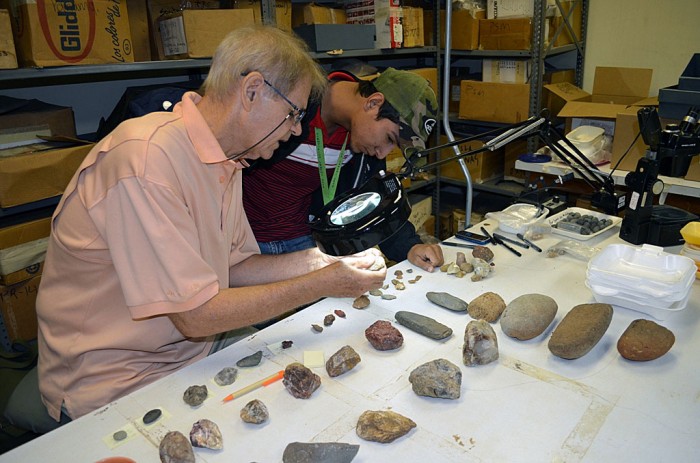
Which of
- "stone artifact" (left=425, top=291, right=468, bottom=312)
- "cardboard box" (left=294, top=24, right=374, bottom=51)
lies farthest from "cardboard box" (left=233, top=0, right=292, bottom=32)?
"stone artifact" (left=425, top=291, right=468, bottom=312)

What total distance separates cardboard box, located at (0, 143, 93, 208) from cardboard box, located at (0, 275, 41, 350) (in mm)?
337

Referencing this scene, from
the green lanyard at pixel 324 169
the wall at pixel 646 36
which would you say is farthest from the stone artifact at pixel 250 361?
the wall at pixel 646 36

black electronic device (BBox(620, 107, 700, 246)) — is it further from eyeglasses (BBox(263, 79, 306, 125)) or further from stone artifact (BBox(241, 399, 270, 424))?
stone artifact (BBox(241, 399, 270, 424))

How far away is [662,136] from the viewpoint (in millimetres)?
1749

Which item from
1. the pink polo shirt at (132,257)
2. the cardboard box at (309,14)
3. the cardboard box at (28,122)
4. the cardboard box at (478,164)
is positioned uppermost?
the cardboard box at (309,14)

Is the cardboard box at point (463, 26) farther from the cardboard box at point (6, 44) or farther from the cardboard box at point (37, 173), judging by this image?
the cardboard box at point (6, 44)

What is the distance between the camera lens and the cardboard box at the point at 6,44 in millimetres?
1729

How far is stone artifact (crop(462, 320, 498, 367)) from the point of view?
3.81ft

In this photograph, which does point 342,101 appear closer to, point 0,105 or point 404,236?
point 404,236

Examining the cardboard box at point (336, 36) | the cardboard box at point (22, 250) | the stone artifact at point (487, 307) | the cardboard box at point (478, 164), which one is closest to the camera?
the stone artifact at point (487, 307)

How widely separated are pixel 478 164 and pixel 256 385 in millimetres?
2798

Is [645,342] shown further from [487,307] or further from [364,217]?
[364,217]

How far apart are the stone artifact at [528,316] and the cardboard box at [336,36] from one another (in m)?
1.75

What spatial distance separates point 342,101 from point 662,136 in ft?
3.57
